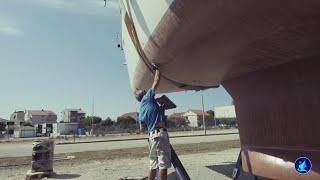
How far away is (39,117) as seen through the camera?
5197 inches

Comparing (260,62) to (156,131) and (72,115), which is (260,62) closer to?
(156,131)

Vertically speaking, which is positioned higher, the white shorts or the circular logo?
the white shorts

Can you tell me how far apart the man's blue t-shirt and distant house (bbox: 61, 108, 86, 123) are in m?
117

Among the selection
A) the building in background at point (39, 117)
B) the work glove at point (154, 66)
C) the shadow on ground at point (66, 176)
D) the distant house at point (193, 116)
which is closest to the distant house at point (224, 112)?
the distant house at point (193, 116)

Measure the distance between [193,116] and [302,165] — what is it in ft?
412

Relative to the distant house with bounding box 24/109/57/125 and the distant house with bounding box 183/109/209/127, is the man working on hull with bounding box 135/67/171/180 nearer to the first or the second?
the distant house with bounding box 183/109/209/127

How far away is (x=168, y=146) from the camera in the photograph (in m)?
5.01

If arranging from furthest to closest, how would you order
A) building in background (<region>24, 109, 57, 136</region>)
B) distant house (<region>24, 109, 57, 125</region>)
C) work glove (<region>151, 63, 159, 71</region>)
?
distant house (<region>24, 109, 57, 125</region>)
building in background (<region>24, 109, 57, 136</region>)
work glove (<region>151, 63, 159, 71</region>)

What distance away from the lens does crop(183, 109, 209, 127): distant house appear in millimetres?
122562

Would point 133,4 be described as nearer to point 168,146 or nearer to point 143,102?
point 143,102

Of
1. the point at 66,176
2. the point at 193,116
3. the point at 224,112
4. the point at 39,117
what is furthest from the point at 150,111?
the point at 39,117

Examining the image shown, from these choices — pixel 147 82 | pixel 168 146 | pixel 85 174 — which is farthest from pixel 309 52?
pixel 85 174

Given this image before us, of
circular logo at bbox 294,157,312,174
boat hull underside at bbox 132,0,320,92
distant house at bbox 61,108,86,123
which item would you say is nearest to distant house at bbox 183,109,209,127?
distant house at bbox 61,108,86,123

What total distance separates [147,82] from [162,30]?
419 centimetres
